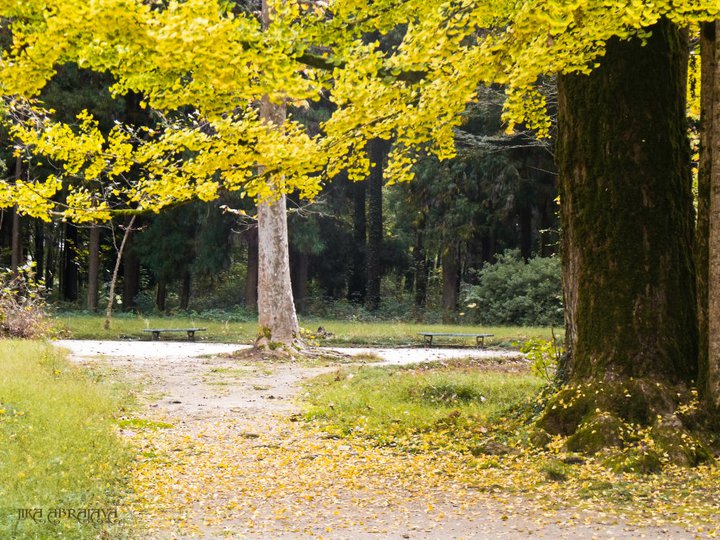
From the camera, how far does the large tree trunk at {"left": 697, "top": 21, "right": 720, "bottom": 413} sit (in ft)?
21.5

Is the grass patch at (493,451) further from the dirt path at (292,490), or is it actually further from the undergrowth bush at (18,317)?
the undergrowth bush at (18,317)

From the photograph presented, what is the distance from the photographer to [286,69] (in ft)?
19.6

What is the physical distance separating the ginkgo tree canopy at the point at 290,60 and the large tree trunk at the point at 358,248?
27650 mm

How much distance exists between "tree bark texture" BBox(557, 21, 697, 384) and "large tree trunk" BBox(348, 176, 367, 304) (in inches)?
1126

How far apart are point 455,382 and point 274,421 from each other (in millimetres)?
2562

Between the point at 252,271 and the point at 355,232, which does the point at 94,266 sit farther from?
the point at 355,232

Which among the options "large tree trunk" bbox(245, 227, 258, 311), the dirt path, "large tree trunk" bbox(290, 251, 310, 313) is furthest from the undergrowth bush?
"large tree trunk" bbox(290, 251, 310, 313)

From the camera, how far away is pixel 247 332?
2452cm

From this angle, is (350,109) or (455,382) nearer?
(350,109)

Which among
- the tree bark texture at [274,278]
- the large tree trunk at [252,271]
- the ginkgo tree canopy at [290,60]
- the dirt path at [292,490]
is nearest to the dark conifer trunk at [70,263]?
the large tree trunk at [252,271]

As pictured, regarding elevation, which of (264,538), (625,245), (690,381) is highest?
(625,245)

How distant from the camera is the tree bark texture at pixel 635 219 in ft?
23.2

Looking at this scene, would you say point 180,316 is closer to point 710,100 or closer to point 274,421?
point 274,421

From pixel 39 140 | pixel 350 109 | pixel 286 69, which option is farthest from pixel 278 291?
pixel 286 69
